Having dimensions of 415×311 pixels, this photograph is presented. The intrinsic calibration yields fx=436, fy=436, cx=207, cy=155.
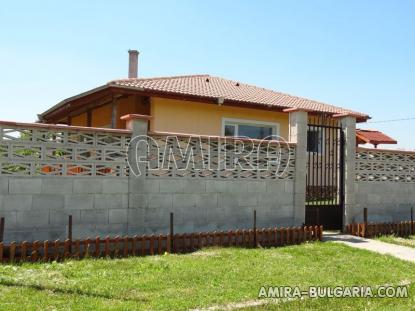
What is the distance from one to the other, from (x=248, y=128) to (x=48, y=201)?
752 cm

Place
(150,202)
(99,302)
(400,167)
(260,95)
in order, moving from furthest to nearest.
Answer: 1. (260,95)
2. (400,167)
3. (150,202)
4. (99,302)

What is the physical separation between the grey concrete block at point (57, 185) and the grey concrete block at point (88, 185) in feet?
0.31

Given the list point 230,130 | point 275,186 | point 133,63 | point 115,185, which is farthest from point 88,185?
point 133,63

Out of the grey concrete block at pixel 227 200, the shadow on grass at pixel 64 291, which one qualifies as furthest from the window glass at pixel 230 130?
the shadow on grass at pixel 64 291

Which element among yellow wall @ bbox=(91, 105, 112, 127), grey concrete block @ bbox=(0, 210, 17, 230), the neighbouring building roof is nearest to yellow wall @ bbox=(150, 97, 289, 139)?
the neighbouring building roof

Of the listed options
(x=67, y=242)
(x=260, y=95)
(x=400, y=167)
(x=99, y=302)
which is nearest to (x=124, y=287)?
(x=99, y=302)

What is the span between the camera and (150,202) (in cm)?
787

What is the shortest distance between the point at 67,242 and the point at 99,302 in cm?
234

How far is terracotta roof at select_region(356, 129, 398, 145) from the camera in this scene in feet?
68.9

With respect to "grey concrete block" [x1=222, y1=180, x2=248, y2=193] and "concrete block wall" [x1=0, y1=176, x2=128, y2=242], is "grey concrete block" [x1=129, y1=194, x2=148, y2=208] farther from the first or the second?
"grey concrete block" [x1=222, y1=180, x2=248, y2=193]

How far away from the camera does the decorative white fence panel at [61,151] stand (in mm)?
6750

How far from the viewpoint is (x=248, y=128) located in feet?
43.7

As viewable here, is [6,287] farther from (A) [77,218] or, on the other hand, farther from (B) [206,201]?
(B) [206,201]

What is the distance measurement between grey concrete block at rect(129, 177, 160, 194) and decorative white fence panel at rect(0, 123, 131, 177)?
23 cm
